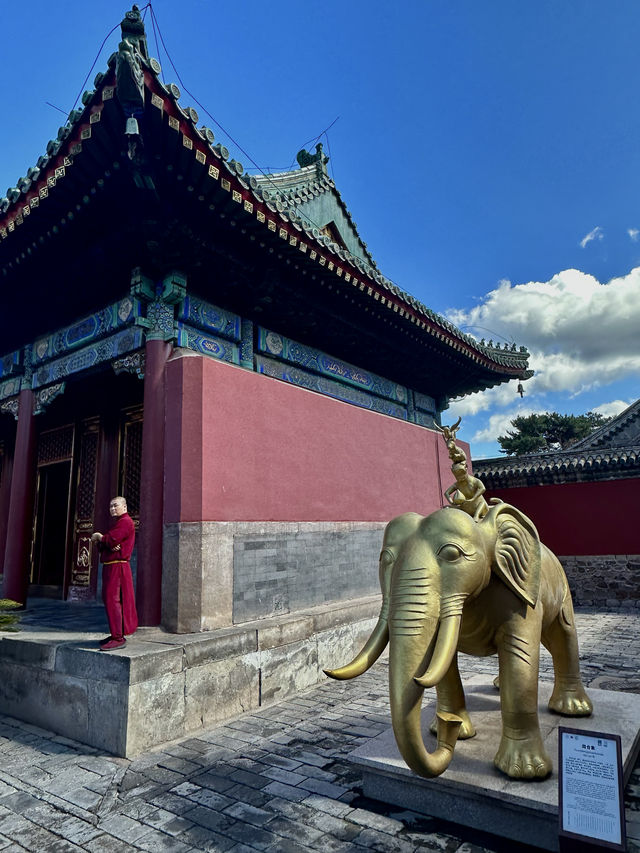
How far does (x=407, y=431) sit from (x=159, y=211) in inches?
212

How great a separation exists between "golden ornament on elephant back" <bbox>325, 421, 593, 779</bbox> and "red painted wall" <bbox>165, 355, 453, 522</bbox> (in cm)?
298

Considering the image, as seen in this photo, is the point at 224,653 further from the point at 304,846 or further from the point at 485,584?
the point at 485,584

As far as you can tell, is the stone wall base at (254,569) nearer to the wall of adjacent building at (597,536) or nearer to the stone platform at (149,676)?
the stone platform at (149,676)

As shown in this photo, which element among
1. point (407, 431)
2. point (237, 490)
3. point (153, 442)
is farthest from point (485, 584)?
point (407, 431)

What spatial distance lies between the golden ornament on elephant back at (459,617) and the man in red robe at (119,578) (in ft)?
8.85

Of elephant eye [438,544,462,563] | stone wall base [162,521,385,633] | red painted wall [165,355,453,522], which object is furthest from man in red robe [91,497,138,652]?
elephant eye [438,544,462,563]

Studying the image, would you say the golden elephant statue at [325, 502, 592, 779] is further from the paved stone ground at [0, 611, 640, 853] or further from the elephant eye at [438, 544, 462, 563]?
the paved stone ground at [0, 611, 640, 853]

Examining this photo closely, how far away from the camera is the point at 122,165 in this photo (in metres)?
4.60

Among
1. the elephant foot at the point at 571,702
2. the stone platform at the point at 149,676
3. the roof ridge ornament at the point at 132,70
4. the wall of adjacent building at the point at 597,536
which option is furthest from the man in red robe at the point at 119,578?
the wall of adjacent building at the point at 597,536

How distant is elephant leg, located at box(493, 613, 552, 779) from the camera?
2611 millimetres

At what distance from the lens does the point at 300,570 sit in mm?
6414

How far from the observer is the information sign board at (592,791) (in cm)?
201

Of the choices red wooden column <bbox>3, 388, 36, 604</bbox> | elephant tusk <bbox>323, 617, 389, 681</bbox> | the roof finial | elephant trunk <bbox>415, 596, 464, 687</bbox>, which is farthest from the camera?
red wooden column <bbox>3, 388, 36, 604</bbox>

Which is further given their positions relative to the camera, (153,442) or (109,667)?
(153,442)
